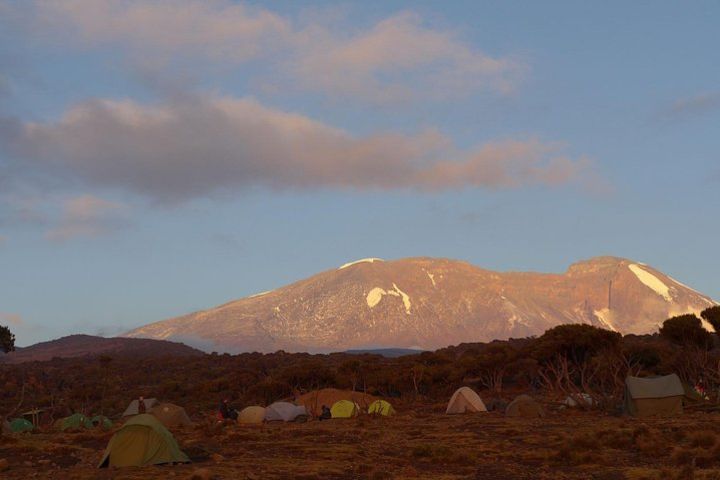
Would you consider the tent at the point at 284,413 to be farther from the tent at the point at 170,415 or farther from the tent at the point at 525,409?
the tent at the point at 525,409

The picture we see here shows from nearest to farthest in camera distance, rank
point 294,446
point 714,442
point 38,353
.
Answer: point 714,442 < point 294,446 < point 38,353

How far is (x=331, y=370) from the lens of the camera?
6575 centimetres

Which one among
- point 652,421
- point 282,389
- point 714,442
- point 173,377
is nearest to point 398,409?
point 282,389

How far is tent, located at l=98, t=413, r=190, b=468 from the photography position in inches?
889

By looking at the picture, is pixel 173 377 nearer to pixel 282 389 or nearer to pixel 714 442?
pixel 282 389

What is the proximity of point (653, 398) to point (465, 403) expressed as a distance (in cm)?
1071

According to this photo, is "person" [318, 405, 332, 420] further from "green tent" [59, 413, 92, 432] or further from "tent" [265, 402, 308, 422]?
"green tent" [59, 413, 92, 432]

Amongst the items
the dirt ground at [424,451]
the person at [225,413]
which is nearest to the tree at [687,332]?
the dirt ground at [424,451]

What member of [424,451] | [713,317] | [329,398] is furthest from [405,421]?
[713,317]

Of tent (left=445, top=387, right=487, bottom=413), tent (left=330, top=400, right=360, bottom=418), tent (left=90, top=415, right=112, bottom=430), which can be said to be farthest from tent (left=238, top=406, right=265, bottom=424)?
tent (left=445, top=387, right=487, bottom=413)

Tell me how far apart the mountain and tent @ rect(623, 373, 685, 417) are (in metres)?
102

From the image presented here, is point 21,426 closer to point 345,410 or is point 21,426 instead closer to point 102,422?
point 102,422

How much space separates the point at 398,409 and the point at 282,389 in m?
14.6

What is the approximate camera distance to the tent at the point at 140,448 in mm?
22578
